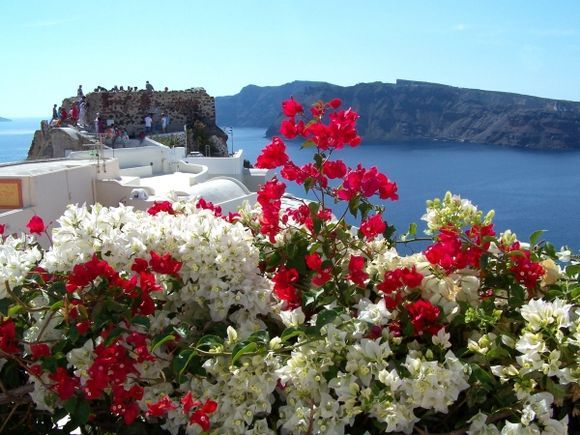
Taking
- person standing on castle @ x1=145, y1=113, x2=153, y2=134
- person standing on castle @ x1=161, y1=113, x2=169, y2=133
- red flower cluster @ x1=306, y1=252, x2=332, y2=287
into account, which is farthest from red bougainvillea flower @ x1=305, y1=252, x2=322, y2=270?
person standing on castle @ x1=161, y1=113, x2=169, y2=133

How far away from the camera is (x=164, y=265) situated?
1522mm

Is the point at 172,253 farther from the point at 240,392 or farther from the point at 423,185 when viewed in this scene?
the point at 423,185

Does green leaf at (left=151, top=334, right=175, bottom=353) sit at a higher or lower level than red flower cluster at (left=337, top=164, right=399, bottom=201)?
lower

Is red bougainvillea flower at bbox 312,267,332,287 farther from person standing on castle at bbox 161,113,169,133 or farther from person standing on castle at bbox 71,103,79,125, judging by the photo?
person standing on castle at bbox 161,113,169,133

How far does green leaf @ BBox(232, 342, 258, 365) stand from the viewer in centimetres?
134

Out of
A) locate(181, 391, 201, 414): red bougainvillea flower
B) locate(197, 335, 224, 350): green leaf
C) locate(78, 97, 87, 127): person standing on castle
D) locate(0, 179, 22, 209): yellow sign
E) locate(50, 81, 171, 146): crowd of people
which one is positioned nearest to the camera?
locate(181, 391, 201, 414): red bougainvillea flower

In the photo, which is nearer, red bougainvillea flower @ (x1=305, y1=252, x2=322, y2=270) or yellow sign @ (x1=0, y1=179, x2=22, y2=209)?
red bougainvillea flower @ (x1=305, y1=252, x2=322, y2=270)

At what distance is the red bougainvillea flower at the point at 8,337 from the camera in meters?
1.50

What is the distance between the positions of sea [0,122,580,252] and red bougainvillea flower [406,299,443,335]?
17038mm

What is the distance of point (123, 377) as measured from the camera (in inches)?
55.2

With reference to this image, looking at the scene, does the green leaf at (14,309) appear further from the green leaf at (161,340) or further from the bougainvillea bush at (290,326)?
the green leaf at (161,340)

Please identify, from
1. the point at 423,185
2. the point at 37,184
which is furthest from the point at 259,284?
the point at 423,185

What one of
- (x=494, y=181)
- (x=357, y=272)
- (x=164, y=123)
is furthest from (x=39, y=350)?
(x=494, y=181)

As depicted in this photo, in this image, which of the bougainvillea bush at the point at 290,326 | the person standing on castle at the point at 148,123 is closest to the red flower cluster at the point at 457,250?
the bougainvillea bush at the point at 290,326
